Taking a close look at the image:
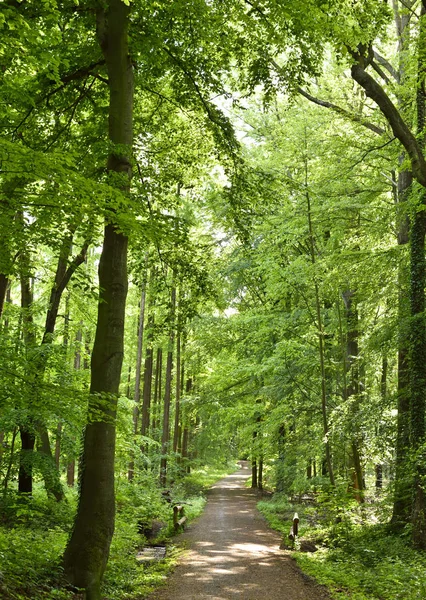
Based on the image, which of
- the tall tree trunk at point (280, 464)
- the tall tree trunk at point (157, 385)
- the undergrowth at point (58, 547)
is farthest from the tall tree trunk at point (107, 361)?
the tall tree trunk at point (157, 385)

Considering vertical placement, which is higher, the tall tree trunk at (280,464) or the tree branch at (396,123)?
the tree branch at (396,123)

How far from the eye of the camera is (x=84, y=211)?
19.3ft

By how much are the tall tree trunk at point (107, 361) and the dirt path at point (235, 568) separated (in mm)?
1914

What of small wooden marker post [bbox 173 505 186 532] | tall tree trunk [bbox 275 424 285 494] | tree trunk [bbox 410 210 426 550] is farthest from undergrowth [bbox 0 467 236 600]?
tree trunk [bbox 410 210 426 550]

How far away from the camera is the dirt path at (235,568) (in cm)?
829

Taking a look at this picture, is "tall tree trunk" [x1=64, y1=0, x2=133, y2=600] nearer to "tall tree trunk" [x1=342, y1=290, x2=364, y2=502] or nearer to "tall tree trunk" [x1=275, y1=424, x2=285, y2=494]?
"tall tree trunk" [x1=342, y1=290, x2=364, y2=502]

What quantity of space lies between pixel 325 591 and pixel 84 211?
720cm

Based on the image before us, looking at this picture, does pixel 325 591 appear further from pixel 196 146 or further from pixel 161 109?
pixel 161 109

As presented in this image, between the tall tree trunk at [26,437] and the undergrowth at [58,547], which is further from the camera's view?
the tall tree trunk at [26,437]

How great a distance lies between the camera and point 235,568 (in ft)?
32.9

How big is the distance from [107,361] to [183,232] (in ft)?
7.17

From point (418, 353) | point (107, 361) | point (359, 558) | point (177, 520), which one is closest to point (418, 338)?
point (418, 353)

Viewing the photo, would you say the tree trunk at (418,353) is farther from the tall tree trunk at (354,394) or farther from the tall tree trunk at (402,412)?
the tall tree trunk at (354,394)

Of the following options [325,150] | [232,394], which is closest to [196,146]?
[325,150]
